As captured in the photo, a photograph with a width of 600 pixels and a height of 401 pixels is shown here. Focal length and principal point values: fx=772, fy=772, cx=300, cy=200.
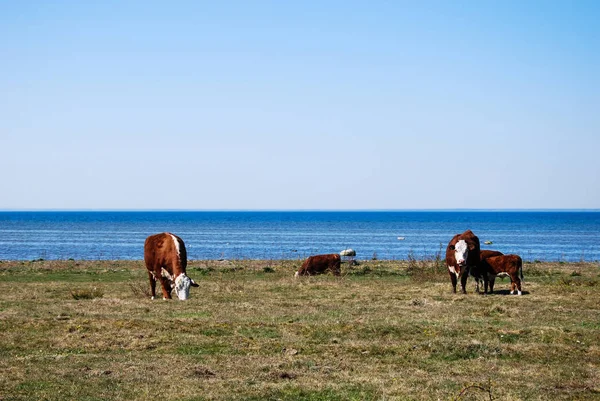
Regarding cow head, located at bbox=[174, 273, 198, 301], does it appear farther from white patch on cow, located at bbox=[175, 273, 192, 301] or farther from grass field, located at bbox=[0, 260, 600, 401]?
grass field, located at bbox=[0, 260, 600, 401]

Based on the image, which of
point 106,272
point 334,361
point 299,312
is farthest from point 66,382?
point 106,272

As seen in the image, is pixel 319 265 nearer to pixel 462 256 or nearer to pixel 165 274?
pixel 462 256

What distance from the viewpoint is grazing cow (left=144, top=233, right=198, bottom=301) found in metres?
24.0

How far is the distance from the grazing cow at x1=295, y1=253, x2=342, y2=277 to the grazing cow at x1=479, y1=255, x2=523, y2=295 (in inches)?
419

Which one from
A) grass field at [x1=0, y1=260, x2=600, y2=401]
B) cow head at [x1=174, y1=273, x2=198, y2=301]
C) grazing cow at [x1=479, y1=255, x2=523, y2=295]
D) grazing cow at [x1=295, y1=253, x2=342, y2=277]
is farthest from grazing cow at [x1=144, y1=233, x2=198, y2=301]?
grazing cow at [x1=295, y1=253, x2=342, y2=277]

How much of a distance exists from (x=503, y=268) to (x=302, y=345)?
1277cm

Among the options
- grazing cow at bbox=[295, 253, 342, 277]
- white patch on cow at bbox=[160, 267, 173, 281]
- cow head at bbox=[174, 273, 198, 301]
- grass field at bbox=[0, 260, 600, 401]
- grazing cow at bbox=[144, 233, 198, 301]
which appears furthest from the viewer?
grazing cow at bbox=[295, 253, 342, 277]

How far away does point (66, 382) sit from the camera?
12883 mm

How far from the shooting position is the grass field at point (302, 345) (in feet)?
40.9

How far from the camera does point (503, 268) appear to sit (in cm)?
2666

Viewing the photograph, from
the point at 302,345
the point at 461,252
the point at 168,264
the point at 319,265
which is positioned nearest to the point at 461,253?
the point at 461,252

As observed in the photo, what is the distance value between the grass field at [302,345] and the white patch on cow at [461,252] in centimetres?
124

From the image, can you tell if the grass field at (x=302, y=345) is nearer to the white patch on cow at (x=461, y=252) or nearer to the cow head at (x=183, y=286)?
the cow head at (x=183, y=286)

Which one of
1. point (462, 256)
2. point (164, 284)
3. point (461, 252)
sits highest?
point (461, 252)
